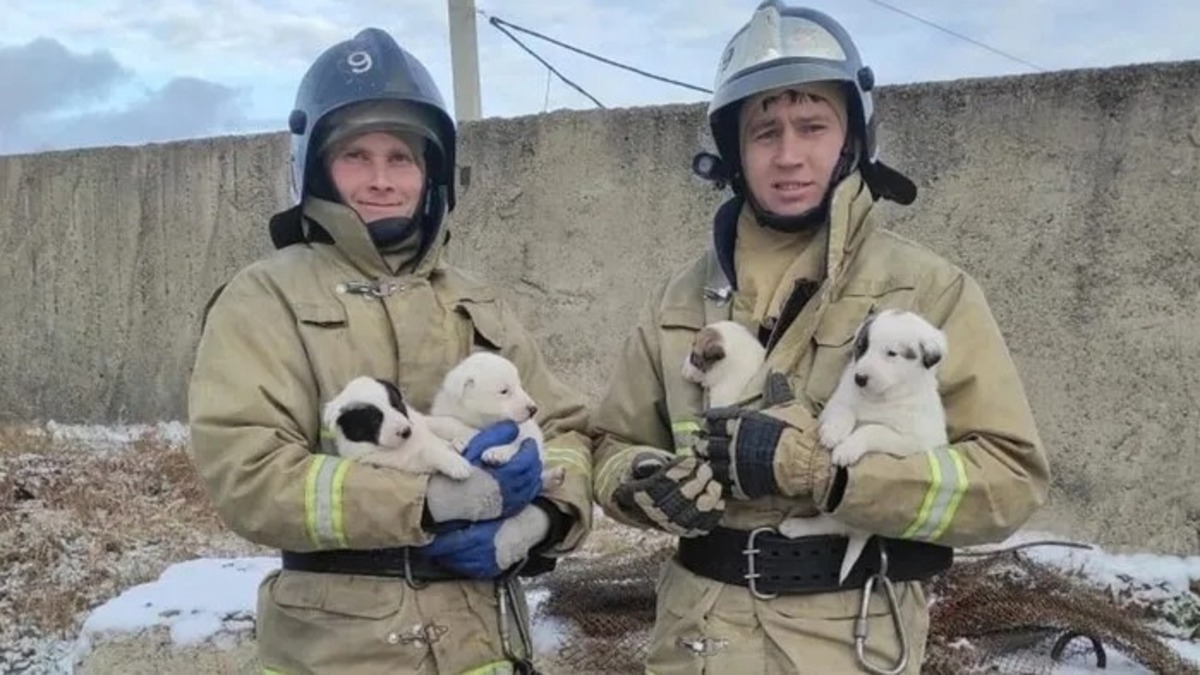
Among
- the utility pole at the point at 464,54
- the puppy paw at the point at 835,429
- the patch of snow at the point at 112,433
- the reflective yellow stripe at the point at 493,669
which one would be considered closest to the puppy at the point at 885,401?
the puppy paw at the point at 835,429

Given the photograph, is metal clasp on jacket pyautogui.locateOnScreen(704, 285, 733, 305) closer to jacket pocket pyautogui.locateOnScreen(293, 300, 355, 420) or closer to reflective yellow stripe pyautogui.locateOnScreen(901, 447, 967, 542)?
reflective yellow stripe pyautogui.locateOnScreen(901, 447, 967, 542)

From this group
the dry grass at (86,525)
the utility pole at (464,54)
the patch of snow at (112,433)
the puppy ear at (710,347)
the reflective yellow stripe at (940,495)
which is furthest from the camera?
the utility pole at (464,54)

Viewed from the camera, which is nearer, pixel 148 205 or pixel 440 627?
pixel 440 627

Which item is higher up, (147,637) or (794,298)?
(794,298)

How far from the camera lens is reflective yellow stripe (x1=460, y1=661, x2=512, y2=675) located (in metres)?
2.48

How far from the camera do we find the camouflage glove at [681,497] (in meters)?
2.29

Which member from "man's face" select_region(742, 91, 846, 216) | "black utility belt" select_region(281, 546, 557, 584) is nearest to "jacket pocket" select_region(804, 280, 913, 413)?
"man's face" select_region(742, 91, 846, 216)

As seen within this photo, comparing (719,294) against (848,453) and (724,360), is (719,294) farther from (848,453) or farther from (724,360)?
(848,453)

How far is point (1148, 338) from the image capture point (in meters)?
5.06

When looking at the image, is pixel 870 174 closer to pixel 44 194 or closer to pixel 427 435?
pixel 427 435

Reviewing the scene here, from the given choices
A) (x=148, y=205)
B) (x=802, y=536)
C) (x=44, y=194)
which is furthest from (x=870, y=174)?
(x=44, y=194)

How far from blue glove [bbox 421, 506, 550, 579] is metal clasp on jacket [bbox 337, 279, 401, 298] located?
21.6 inches

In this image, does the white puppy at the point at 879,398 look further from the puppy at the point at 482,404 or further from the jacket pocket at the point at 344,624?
the jacket pocket at the point at 344,624

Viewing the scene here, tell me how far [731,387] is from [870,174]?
0.62 m
